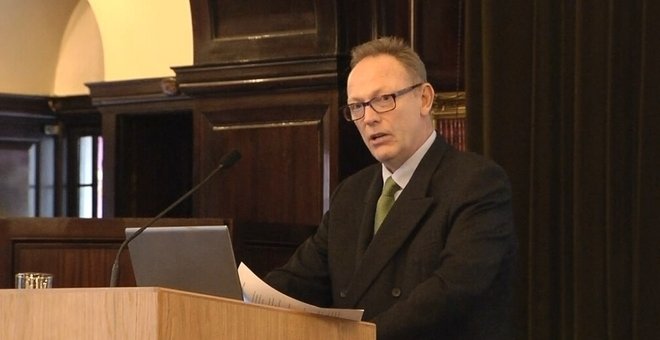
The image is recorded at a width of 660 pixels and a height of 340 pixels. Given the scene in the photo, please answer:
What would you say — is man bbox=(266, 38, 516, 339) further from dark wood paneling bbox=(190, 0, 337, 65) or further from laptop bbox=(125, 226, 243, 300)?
dark wood paneling bbox=(190, 0, 337, 65)

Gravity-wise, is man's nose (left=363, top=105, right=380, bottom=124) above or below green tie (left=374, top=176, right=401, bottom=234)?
above

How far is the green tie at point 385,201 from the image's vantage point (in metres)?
2.96

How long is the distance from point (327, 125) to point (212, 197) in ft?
2.38

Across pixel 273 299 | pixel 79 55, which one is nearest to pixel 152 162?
pixel 79 55

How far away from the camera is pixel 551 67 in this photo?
418 centimetres

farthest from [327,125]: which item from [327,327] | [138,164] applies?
[327,327]

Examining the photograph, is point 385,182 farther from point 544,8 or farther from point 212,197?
point 212,197

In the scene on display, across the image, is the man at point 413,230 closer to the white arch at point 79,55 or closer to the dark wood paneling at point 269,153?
the dark wood paneling at point 269,153

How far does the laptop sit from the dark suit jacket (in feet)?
1.11

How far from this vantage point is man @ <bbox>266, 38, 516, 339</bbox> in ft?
8.71

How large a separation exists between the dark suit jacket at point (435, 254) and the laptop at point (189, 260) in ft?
1.11

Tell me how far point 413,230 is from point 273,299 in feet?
1.58

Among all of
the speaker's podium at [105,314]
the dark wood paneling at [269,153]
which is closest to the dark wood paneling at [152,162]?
the dark wood paneling at [269,153]

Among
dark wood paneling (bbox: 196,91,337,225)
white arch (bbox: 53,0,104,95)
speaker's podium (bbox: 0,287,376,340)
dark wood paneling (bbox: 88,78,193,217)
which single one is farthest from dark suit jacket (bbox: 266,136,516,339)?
white arch (bbox: 53,0,104,95)
